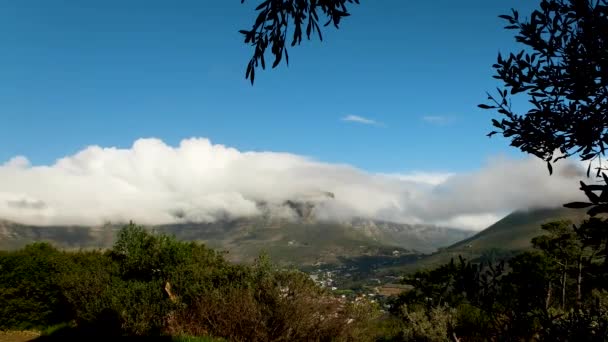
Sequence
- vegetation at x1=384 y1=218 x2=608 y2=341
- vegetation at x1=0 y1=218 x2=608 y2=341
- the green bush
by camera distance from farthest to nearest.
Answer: the green bush < vegetation at x1=0 y1=218 x2=608 y2=341 < vegetation at x1=384 y1=218 x2=608 y2=341

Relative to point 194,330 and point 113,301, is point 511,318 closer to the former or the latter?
point 194,330

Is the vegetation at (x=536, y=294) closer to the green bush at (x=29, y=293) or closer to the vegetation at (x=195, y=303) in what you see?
the vegetation at (x=195, y=303)

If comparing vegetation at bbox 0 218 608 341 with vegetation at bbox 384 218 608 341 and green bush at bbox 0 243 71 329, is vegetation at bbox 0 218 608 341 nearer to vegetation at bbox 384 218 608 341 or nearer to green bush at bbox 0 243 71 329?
green bush at bbox 0 243 71 329

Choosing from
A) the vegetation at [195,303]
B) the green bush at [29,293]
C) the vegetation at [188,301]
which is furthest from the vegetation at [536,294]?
the green bush at [29,293]

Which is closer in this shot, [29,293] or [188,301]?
[188,301]

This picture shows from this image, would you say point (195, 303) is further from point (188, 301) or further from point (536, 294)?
point (536, 294)

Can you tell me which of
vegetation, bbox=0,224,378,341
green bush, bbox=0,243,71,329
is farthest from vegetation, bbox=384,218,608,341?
green bush, bbox=0,243,71,329

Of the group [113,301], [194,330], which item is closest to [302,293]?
[194,330]

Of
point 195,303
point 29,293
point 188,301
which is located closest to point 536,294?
point 195,303

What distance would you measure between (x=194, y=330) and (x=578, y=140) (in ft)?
53.0

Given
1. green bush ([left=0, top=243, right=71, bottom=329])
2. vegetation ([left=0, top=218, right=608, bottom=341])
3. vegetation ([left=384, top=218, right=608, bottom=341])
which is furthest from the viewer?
green bush ([left=0, top=243, right=71, bottom=329])

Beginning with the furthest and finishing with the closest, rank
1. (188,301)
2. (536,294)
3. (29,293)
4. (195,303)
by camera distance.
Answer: (29,293) → (188,301) → (195,303) → (536,294)

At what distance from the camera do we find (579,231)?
3.47 m

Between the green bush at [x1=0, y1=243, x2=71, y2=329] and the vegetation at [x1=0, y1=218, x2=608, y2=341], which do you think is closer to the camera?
the vegetation at [x1=0, y1=218, x2=608, y2=341]
